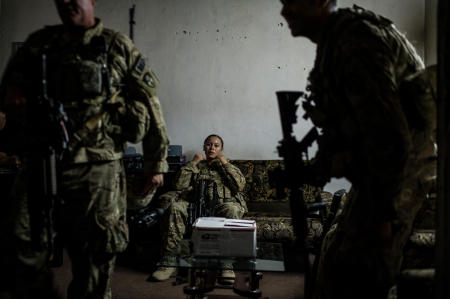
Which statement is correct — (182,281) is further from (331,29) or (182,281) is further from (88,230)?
(331,29)

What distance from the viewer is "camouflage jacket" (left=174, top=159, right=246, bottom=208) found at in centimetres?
333

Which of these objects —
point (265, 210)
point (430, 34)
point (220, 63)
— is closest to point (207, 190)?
point (265, 210)

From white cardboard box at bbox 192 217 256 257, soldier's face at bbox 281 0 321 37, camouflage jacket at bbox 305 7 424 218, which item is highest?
soldier's face at bbox 281 0 321 37

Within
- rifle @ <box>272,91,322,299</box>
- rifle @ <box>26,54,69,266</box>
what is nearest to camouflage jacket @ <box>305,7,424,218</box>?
rifle @ <box>272,91,322,299</box>

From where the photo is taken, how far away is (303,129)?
389 cm

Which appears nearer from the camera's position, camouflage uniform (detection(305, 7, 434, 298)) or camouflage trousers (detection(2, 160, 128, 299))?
camouflage uniform (detection(305, 7, 434, 298))

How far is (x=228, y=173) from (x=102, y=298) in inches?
80.3

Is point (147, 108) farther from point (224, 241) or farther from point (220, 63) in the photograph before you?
point (220, 63)

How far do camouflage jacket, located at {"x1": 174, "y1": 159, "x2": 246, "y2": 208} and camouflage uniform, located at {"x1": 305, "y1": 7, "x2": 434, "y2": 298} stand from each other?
6.70ft

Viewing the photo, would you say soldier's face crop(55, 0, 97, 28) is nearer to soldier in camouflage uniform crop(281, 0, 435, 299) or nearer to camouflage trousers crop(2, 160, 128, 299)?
camouflage trousers crop(2, 160, 128, 299)

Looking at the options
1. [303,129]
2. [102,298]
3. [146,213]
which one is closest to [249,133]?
[303,129]

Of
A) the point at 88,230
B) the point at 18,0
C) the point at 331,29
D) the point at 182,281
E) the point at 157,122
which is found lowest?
the point at 182,281

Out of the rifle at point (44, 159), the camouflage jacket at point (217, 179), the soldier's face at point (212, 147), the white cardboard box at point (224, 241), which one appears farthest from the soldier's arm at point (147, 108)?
the soldier's face at point (212, 147)

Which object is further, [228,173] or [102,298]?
[228,173]
